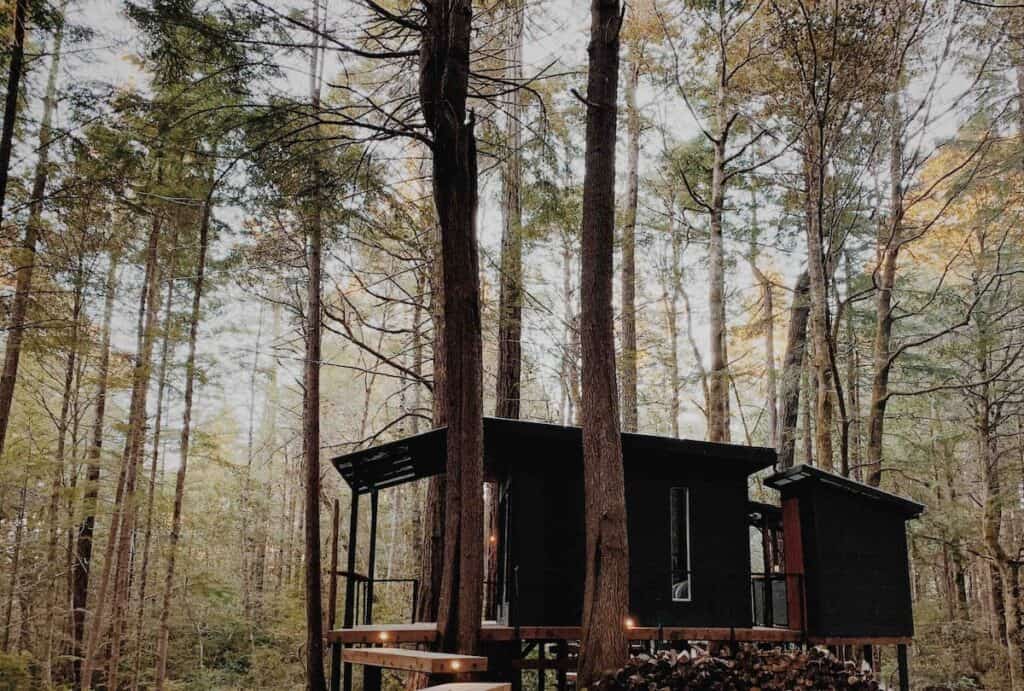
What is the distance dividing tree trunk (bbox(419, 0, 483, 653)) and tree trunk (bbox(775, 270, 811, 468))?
9122 millimetres

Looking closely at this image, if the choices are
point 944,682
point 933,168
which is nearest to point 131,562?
point 944,682

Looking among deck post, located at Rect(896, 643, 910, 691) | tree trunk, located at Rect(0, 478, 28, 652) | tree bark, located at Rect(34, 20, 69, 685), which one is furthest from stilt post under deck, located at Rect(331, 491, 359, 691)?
deck post, located at Rect(896, 643, 910, 691)

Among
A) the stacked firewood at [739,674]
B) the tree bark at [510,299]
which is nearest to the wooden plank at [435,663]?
the stacked firewood at [739,674]

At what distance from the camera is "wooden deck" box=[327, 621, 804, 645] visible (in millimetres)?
7492

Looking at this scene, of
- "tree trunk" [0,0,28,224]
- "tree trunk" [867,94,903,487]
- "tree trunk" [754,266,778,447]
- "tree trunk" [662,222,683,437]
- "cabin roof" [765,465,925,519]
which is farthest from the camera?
"tree trunk" [662,222,683,437]

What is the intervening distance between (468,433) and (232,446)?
20.8m

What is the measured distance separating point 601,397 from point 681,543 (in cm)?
517

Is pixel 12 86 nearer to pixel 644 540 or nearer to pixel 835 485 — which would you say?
pixel 644 540

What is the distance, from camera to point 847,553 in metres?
9.91

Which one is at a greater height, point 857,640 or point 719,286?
point 719,286

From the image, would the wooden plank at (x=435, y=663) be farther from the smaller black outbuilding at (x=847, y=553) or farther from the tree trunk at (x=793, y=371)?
the tree trunk at (x=793, y=371)

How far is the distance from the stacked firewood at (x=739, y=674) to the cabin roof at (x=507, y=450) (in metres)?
2.61

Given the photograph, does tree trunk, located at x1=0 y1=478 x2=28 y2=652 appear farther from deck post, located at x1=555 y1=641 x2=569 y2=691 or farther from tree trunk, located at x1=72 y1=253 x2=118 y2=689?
deck post, located at x1=555 y1=641 x2=569 y2=691

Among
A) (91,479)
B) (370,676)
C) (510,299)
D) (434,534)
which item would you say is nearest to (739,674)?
(370,676)
